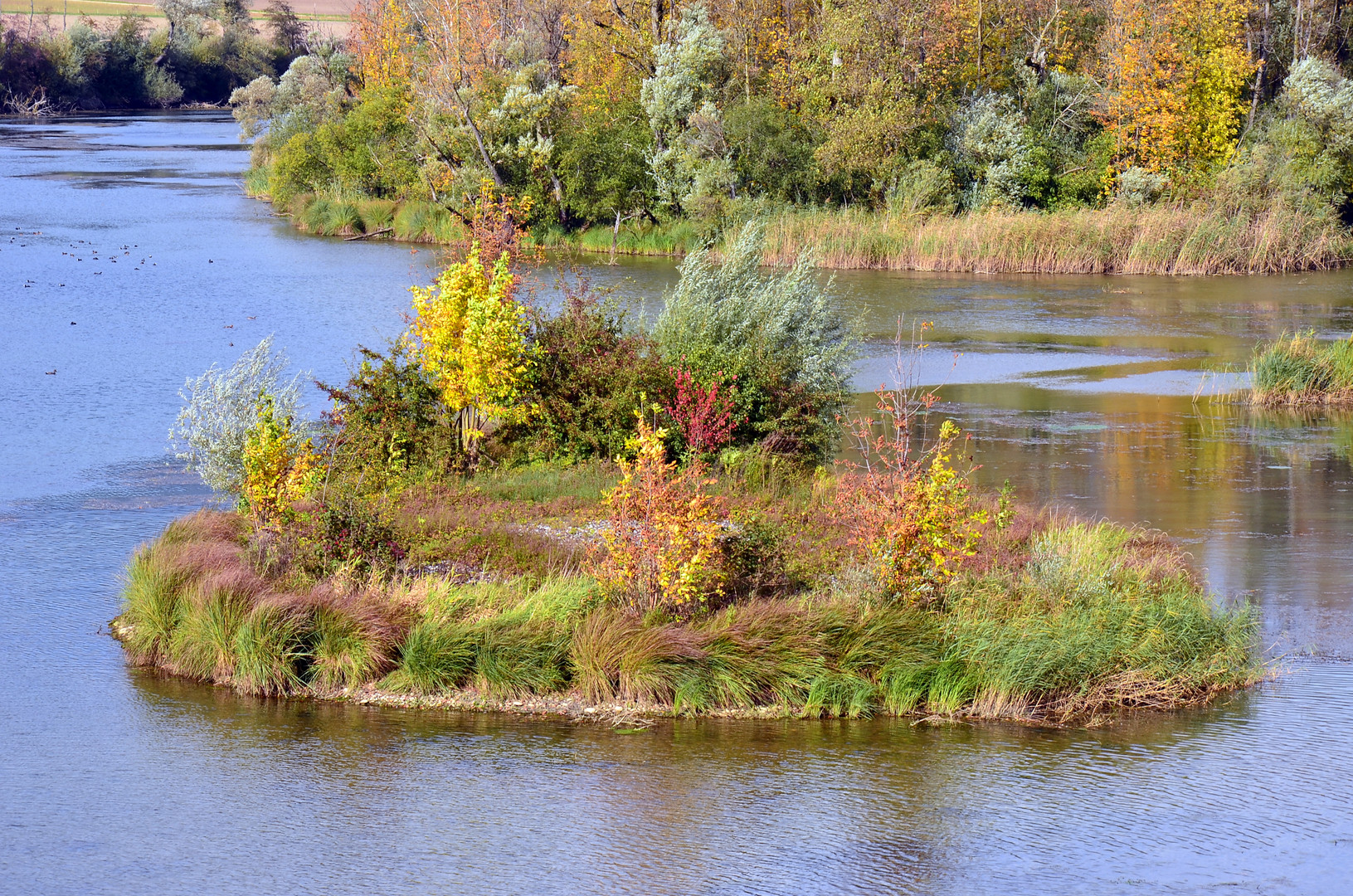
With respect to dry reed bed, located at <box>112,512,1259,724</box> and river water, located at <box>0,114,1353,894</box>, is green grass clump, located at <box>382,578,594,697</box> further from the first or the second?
river water, located at <box>0,114,1353,894</box>

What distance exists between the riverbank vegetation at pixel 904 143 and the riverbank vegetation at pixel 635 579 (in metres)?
25.3

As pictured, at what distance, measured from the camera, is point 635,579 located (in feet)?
39.0

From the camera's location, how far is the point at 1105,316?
3297cm

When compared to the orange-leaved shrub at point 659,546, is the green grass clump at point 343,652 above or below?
below

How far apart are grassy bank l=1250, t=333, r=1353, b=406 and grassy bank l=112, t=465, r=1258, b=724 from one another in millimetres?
12173

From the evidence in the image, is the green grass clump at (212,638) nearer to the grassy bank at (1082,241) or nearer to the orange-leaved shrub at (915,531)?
the orange-leaved shrub at (915,531)

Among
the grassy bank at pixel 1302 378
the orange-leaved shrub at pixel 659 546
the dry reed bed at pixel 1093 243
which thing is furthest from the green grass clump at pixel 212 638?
the dry reed bed at pixel 1093 243

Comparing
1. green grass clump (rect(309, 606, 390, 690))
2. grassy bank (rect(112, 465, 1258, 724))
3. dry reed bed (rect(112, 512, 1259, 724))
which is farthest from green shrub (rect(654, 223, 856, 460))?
green grass clump (rect(309, 606, 390, 690))

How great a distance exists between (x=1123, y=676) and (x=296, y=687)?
255 inches

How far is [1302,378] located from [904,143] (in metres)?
22.5

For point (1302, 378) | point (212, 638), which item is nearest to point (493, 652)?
point (212, 638)

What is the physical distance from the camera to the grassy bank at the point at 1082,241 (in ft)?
130

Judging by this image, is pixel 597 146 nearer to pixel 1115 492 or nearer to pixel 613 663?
pixel 1115 492

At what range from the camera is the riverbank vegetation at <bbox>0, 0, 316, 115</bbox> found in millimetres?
104062
